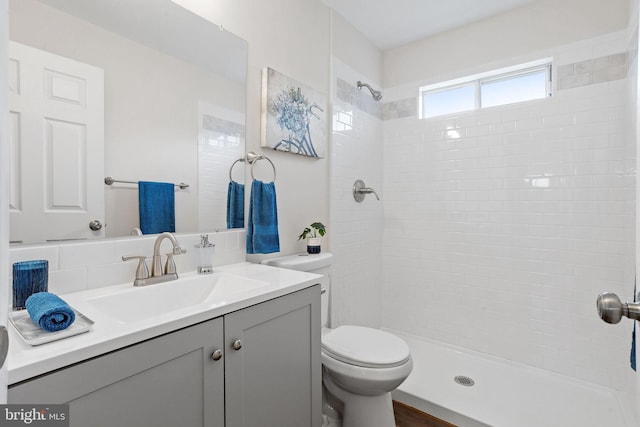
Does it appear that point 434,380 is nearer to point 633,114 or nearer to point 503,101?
point 633,114

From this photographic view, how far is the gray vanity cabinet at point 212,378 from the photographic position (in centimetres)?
68

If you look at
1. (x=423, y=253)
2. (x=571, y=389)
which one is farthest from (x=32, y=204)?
(x=571, y=389)

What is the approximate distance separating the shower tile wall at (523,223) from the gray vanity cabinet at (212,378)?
158cm

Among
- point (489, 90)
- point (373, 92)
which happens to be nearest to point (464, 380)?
point (489, 90)

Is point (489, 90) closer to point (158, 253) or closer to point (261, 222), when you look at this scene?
point (261, 222)

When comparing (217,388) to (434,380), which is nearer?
(217,388)

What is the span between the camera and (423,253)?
104 inches

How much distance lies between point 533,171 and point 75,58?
8.20 ft

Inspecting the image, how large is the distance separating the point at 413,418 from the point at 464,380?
477 millimetres

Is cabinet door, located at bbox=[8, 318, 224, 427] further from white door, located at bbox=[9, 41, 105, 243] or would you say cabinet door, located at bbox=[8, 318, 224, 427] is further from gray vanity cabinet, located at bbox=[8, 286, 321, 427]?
white door, located at bbox=[9, 41, 105, 243]

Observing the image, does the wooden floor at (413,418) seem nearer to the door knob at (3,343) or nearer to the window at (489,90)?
the door knob at (3,343)

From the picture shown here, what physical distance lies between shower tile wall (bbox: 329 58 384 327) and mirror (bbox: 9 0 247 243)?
84cm

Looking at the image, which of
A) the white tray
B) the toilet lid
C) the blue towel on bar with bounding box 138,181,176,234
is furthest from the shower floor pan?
the white tray

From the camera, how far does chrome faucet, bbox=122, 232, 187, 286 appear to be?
118cm
